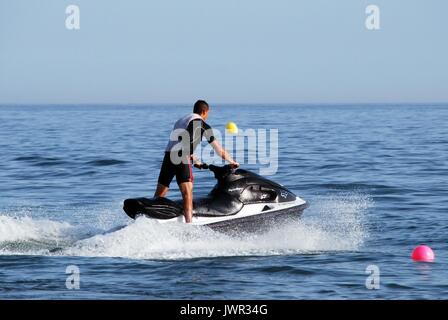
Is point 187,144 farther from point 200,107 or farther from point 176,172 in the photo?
point 200,107

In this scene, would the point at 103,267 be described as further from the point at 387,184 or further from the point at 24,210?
the point at 387,184

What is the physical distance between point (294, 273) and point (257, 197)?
2.14m

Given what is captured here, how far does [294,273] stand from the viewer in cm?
1050

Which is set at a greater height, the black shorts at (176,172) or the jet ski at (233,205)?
the black shorts at (176,172)

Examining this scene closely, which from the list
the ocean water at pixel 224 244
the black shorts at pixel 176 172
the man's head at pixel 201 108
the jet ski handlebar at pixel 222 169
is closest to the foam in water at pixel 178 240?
the ocean water at pixel 224 244

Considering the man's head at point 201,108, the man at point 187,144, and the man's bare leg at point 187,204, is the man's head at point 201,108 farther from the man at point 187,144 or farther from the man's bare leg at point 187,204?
the man's bare leg at point 187,204

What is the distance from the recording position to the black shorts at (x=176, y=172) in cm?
1186

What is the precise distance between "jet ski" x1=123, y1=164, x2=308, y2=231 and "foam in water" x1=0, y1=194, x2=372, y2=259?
145 millimetres

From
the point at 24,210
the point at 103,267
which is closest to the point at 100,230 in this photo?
the point at 103,267

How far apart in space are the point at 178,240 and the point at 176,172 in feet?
3.19

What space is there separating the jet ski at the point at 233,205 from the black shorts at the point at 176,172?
0.32 m

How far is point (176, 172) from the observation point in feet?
39.2

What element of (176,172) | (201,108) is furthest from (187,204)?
(201,108)
